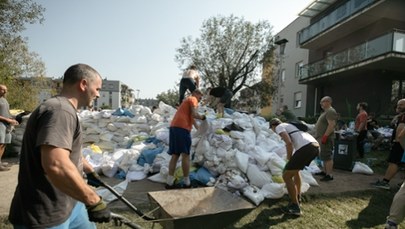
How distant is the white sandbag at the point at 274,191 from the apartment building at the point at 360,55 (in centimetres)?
1090

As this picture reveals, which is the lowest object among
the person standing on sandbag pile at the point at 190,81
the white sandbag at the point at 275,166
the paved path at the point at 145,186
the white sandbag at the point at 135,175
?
the paved path at the point at 145,186

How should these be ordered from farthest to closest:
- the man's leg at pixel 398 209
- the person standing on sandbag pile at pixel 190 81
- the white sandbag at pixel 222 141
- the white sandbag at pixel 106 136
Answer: the white sandbag at pixel 106 136
the person standing on sandbag pile at pixel 190 81
the white sandbag at pixel 222 141
the man's leg at pixel 398 209

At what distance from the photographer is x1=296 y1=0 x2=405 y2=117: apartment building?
1341 cm

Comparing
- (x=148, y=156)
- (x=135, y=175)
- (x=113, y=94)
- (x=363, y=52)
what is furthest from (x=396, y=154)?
(x=113, y=94)

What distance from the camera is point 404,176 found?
6.38 meters

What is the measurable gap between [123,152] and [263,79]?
68.5 feet

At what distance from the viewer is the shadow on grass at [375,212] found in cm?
403

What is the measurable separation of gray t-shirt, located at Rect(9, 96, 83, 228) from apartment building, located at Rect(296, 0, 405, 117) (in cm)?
1398

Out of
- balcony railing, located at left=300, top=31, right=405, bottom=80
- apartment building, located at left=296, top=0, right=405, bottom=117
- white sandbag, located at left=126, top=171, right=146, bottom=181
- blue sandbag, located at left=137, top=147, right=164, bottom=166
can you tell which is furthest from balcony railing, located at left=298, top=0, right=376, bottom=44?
white sandbag, located at left=126, top=171, right=146, bottom=181

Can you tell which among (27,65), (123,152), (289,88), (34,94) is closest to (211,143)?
(123,152)

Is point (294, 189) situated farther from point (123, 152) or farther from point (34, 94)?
point (34, 94)

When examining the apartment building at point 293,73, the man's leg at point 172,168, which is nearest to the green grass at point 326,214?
the man's leg at point 172,168

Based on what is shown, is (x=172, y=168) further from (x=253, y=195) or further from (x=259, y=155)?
(x=259, y=155)

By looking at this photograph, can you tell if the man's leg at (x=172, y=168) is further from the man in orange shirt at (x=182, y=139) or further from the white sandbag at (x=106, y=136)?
the white sandbag at (x=106, y=136)
